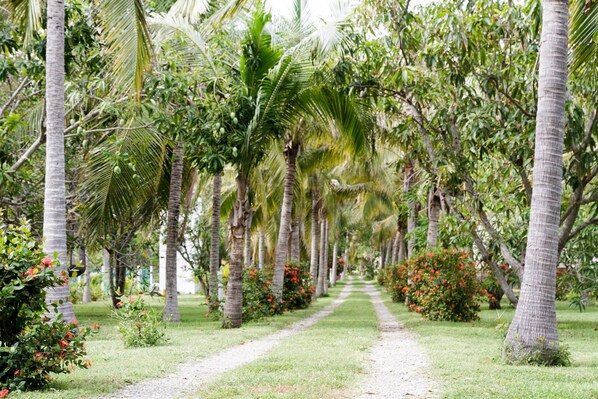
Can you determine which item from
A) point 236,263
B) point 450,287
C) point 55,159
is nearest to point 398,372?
point 55,159

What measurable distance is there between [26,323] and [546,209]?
20.2 ft

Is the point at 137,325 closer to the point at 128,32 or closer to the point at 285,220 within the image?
the point at 128,32

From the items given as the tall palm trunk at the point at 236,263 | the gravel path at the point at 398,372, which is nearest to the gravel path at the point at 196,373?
the gravel path at the point at 398,372

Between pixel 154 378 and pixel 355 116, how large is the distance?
7.99 meters

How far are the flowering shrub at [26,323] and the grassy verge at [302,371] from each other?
1.52m

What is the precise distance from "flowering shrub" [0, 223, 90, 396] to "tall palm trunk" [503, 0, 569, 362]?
17.6 feet

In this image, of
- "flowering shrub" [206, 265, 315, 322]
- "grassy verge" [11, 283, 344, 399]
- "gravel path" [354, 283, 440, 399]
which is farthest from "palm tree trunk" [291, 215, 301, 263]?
"gravel path" [354, 283, 440, 399]

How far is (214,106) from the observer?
12.5m

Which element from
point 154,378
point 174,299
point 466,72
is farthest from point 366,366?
point 174,299

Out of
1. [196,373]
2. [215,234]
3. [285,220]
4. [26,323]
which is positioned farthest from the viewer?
[285,220]

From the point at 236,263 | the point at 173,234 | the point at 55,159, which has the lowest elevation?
the point at 236,263

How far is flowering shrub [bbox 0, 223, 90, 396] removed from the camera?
602 centimetres

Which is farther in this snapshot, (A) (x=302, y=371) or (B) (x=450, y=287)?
(B) (x=450, y=287)

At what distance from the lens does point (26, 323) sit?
248 inches
